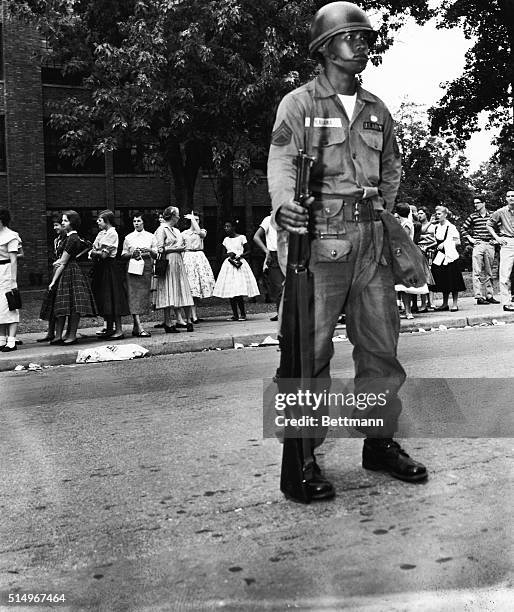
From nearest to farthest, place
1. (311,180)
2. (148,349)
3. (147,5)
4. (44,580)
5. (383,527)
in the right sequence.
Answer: (44,580), (383,527), (311,180), (148,349), (147,5)

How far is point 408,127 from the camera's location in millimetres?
51500

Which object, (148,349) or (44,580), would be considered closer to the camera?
(44,580)

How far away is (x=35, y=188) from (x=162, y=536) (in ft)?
101

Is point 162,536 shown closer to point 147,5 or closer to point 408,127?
point 147,5

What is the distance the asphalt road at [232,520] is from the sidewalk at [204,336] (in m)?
4.07

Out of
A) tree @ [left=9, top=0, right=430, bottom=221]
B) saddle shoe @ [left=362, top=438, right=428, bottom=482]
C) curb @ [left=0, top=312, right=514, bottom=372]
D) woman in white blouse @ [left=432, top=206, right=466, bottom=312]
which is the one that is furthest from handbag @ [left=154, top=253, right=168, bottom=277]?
saddle shoe @ [left=362, top=438, right=428, bottom=482]

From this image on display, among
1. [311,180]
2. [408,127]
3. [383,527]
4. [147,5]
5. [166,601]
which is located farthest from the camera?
[408,127]

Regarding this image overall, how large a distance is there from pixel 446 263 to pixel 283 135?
38.3 feet

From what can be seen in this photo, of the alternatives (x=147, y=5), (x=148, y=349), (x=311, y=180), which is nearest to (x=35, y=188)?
(x=147, y=5)

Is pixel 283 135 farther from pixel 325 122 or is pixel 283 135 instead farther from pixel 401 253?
pixel 401 253

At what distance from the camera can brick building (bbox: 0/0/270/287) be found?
105 ft

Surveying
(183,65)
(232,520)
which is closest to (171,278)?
(183,65)

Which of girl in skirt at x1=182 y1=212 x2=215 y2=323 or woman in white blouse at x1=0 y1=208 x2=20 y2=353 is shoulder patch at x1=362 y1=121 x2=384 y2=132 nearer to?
woman in white blouse at x1=0 y1=208 x2=20 y2=353

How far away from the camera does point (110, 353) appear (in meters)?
10.5
